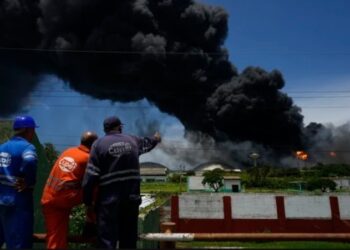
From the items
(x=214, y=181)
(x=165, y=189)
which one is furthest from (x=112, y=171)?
(x=165, y=189)

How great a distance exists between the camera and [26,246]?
3553 millimetres

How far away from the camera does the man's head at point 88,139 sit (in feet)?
13.4

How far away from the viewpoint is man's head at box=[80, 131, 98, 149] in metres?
4.07

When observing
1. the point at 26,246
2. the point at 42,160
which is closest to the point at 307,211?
the point at 42,160

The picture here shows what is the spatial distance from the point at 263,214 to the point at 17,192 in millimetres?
25000

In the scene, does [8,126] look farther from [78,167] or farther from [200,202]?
[200,202]

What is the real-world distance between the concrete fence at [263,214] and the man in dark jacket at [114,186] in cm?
2316

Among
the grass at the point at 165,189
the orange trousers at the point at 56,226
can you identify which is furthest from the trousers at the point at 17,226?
the grass at the point at 165,189

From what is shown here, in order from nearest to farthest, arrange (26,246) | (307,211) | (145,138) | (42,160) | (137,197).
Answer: (26,246)
(137,197)
(145,138)
(42,160)
(307,211)

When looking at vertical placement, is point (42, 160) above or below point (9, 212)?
above

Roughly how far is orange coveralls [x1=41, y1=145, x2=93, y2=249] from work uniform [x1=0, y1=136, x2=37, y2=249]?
0.15 metres

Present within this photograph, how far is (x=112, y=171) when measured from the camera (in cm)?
371

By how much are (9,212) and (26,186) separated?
0.25 m

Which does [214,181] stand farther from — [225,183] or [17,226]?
[17,226]
